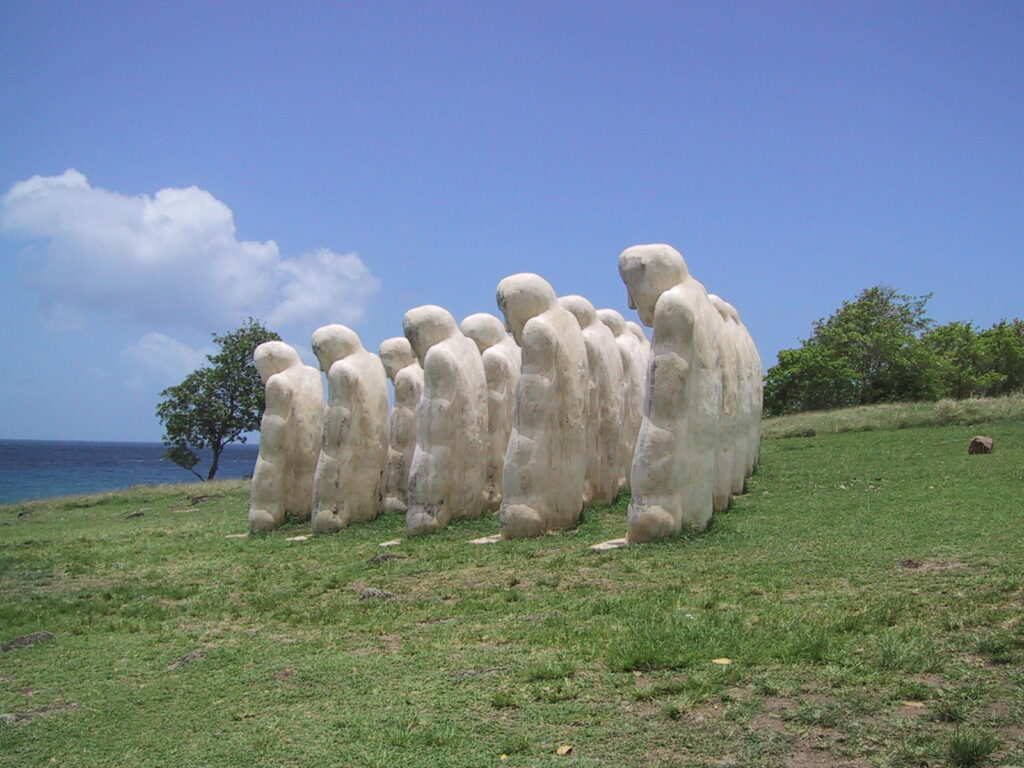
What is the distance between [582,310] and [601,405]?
177 cm

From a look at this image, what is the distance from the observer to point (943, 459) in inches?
768

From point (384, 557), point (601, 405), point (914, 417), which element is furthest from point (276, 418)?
point (914, 417)

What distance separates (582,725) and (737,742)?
970 millimetres

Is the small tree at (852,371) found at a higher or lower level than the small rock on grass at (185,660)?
higher

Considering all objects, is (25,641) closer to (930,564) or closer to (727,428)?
(930,564)

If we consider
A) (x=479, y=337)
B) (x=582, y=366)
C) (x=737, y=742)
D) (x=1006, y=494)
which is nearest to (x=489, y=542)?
(x=582, y=366)

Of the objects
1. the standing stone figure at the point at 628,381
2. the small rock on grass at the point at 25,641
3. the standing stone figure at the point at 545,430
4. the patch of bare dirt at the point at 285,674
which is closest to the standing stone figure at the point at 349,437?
the standing stone figure at the point at 545,430

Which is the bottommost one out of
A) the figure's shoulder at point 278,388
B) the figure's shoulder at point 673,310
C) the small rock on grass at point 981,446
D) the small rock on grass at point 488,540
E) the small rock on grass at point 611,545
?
the small rock on grass at point 488,540

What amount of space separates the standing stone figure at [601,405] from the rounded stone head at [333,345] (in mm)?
4098

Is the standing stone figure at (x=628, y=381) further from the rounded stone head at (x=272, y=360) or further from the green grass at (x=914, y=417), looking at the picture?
the green grass at (x=914, y=417)

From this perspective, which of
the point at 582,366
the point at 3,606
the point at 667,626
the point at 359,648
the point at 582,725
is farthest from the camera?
the point at 582,366

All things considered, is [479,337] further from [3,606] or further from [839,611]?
[839,611]

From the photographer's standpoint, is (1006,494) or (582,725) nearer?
(582,725)

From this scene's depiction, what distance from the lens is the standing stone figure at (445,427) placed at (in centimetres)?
1551
